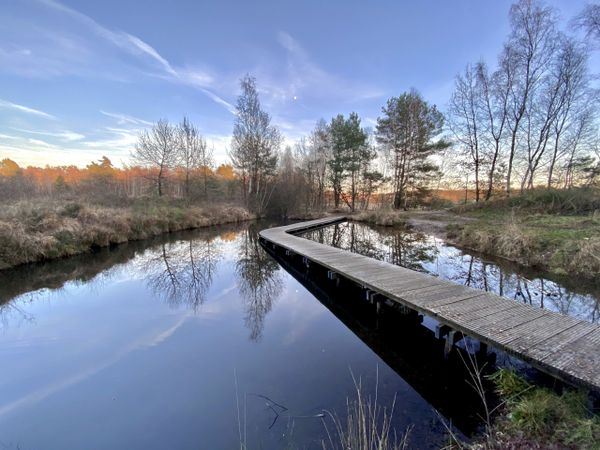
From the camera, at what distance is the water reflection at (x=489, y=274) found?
469 cm

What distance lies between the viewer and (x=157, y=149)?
69.1 ft

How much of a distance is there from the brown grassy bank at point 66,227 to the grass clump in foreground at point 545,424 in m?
11.6

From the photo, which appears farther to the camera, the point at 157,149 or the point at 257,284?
the point at 157,149

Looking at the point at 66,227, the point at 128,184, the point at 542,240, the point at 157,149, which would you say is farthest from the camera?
the point at 128,184

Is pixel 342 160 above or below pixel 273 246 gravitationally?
above

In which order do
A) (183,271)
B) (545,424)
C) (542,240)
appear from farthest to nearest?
(183,271) < (542,240) < (545,424)

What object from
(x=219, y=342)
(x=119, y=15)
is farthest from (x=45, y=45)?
(x=219, y=342)

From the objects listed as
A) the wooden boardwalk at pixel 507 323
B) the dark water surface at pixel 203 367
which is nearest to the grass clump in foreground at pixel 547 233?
the dark water surface at pixel 203 367

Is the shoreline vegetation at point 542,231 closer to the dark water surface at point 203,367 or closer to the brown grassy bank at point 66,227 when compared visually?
the dark water surface at point 203,367

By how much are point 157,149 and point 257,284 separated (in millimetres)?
19706

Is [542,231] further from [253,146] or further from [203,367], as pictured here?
[253,146]

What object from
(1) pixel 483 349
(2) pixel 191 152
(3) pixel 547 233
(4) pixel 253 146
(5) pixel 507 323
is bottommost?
(1) pixel 483 349

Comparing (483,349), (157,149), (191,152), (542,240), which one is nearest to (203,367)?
(483,349)

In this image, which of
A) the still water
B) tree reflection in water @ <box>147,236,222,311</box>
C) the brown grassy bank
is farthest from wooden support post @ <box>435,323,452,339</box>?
the brown grassy bank
